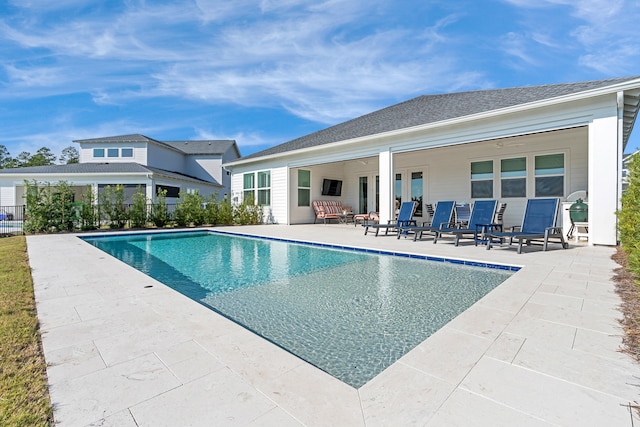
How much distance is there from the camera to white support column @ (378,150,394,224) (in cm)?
1008

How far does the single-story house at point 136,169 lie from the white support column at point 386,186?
9070 millimetres

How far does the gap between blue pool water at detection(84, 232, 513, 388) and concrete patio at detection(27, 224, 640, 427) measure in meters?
0.43

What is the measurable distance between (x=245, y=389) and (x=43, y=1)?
478 inches

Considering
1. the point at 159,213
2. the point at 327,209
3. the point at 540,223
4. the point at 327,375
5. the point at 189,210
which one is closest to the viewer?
the point at 327,375

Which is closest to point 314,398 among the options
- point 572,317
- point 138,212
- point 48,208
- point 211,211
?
point 572,317

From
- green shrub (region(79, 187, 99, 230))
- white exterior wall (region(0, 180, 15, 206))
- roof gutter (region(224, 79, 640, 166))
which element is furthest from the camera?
white exterior wall (region(0, 180, 15, 206))

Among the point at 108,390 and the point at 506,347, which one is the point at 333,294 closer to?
the point at 506,347

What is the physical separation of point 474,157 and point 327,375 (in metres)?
11.0

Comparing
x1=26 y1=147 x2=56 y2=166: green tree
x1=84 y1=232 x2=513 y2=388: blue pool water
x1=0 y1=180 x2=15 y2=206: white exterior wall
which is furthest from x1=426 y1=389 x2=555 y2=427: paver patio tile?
x1=26 y1=147 x2=56 y2=166: green tree

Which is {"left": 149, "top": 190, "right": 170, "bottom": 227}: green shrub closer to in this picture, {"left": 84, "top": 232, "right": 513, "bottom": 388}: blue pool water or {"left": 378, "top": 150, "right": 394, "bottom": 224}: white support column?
{"left": 84, "top": 232, "right": 513, "bottom": 388}: blue pool water

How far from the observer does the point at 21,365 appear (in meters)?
1.84

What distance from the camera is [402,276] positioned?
188 inches

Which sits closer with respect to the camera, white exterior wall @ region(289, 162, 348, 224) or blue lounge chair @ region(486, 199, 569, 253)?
blue lounge chair @ region(486, 199, 569, 253)

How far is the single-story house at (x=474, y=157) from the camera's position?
21.0 feet
